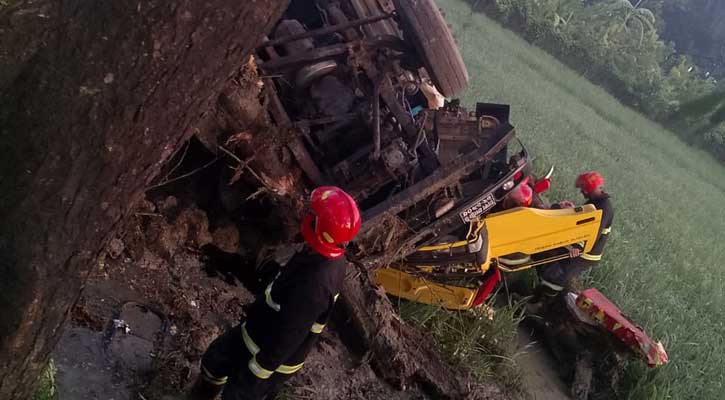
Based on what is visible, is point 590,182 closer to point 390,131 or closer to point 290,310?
point 390,131

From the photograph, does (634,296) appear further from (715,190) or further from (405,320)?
(715,190)

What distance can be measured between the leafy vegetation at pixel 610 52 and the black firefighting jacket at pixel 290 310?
20281 millimetres

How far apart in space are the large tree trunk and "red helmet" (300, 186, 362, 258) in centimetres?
93

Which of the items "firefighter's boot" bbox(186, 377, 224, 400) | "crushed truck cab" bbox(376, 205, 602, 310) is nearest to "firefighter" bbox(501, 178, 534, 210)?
"crushed truck cab" bbox(376, 205, 602, 310)

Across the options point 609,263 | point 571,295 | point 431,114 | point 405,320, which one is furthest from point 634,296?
point 431,114

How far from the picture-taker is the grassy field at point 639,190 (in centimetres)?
639

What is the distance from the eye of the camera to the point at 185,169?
4.13m

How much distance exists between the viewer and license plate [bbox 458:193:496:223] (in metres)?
4.43

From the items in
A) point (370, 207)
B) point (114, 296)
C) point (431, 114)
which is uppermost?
point (431, 114)

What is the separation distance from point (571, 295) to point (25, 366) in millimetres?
4784

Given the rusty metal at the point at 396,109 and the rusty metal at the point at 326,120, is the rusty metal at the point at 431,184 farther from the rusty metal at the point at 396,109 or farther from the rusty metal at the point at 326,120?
the rusty metal at the point at 326,120

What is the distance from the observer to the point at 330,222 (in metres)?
2.82

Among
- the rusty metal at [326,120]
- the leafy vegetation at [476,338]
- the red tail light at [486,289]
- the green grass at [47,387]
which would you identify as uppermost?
the rusty metal at [326,120]

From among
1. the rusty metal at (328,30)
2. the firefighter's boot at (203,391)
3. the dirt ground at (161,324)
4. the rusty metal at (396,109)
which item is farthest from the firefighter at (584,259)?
the firefighter's boot at (203,391)
